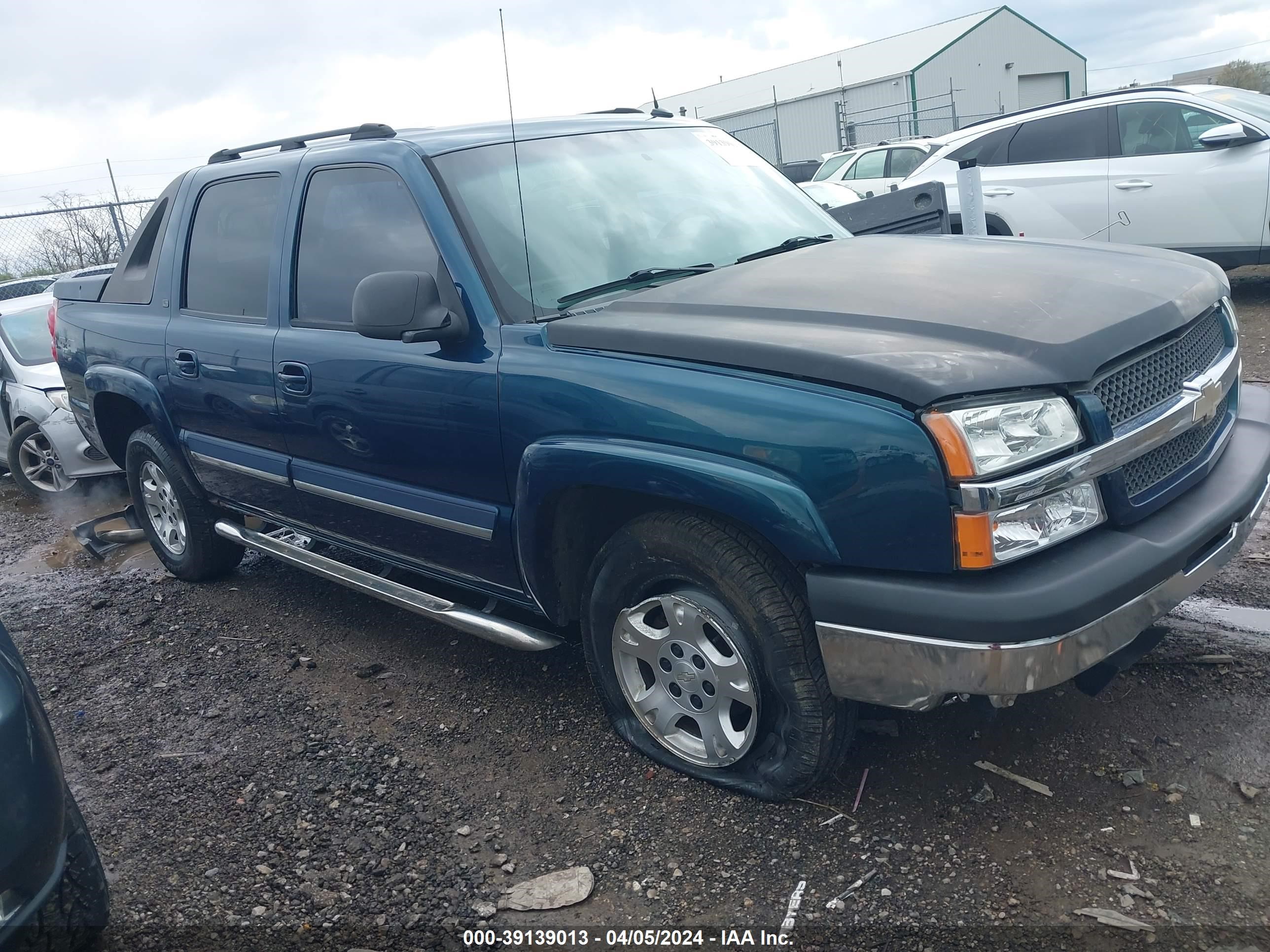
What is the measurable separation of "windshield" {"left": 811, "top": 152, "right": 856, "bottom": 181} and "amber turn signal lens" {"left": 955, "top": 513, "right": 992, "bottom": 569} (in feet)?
44.5

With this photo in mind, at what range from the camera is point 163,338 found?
4523 millimetres

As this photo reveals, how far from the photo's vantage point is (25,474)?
7.51 meters

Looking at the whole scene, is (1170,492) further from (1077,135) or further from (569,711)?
(1077,135)

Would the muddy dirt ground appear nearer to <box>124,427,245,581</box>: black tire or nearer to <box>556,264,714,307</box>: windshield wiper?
<box>124,427,245,581</box>: black tire

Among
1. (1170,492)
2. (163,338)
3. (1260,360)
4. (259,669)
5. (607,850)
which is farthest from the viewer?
(1260,360)

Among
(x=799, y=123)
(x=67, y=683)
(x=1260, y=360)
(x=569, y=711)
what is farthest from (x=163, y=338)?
(x=799, y=123)

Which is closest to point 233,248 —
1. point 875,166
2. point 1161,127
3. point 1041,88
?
point 1161,127

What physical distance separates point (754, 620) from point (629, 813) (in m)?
0.76

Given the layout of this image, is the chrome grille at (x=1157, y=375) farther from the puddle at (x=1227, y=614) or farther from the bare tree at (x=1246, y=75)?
the bare tree at (x=1246, y=75)

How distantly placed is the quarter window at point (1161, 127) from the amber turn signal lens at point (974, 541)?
23.1ft

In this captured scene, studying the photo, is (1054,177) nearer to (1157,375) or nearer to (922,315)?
(1157,375)

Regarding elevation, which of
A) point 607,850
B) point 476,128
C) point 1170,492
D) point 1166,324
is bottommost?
point 607,850

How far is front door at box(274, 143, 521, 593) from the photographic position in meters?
3.15

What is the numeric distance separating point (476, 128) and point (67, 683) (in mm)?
2824
